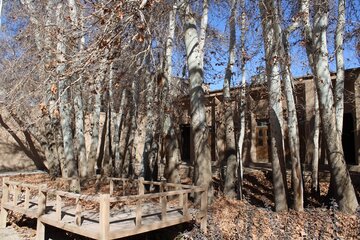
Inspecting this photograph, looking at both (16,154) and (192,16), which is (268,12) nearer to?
(192,16)

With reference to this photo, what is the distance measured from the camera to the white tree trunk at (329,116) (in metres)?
9.33

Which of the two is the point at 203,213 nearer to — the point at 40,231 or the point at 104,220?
the point at 104,220

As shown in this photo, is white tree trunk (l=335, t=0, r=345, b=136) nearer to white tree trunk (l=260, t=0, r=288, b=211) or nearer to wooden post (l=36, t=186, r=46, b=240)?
white tree trunk (l=260, t=0, r=288, b=211)

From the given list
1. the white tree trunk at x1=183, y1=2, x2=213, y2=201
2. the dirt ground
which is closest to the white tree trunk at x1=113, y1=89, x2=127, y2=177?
the dirt ground

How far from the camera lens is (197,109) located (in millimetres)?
10422

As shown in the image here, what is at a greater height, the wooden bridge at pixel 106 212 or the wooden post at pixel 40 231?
the wooden bridge at pixel 106 212

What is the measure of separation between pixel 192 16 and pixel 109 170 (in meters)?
10.1

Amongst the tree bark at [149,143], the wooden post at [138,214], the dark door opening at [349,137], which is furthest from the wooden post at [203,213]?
the dark door opening at [349,137]

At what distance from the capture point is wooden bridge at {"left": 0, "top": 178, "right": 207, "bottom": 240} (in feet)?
23.2

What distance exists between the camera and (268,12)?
9.85 metres

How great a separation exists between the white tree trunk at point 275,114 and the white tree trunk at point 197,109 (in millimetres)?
1847

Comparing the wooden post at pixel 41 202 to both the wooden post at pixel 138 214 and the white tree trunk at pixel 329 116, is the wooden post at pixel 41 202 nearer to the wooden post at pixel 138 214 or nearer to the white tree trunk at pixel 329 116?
the wooden post at pixel 138 214

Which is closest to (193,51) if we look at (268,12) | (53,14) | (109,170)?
(268,12)

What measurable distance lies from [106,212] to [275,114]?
5.78 meters
